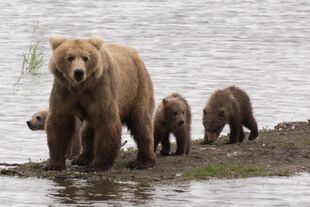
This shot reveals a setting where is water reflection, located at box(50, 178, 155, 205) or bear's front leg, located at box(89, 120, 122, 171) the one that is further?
bear's front leg, located at box(89, 120, 122, 171)

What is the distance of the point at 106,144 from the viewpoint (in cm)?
→ 1215

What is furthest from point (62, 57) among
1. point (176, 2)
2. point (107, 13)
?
point (176, 2)

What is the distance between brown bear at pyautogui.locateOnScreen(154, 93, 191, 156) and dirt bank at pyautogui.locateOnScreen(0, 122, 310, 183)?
22 cm

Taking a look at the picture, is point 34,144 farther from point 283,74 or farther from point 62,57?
point 283,74

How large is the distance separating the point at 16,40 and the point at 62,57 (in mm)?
17748

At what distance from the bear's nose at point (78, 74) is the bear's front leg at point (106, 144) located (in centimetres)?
59

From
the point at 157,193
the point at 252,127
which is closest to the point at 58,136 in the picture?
the point at 157,193

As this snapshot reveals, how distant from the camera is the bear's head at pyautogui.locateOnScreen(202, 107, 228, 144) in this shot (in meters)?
15.1

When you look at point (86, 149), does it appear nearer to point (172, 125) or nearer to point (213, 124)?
point (172, 125)

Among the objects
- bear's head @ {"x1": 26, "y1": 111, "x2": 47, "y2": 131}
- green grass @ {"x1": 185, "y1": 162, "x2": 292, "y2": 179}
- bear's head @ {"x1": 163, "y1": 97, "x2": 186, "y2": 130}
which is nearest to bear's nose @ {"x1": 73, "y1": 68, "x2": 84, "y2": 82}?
green grass @ {"x1": 185, "y1": 162, "x2": 292, "y2": 179}

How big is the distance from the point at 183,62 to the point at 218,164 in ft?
43.4

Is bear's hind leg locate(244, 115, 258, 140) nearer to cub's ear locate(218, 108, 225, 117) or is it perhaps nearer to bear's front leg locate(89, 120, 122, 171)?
cub's ear locate(218, 108, 225, 117)

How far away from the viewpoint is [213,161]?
12977 millimetres

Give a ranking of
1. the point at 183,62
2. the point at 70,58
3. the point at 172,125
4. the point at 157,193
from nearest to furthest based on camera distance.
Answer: the point at 157,193, the point at 70,58, the point at 172,125, the point at 183,62
